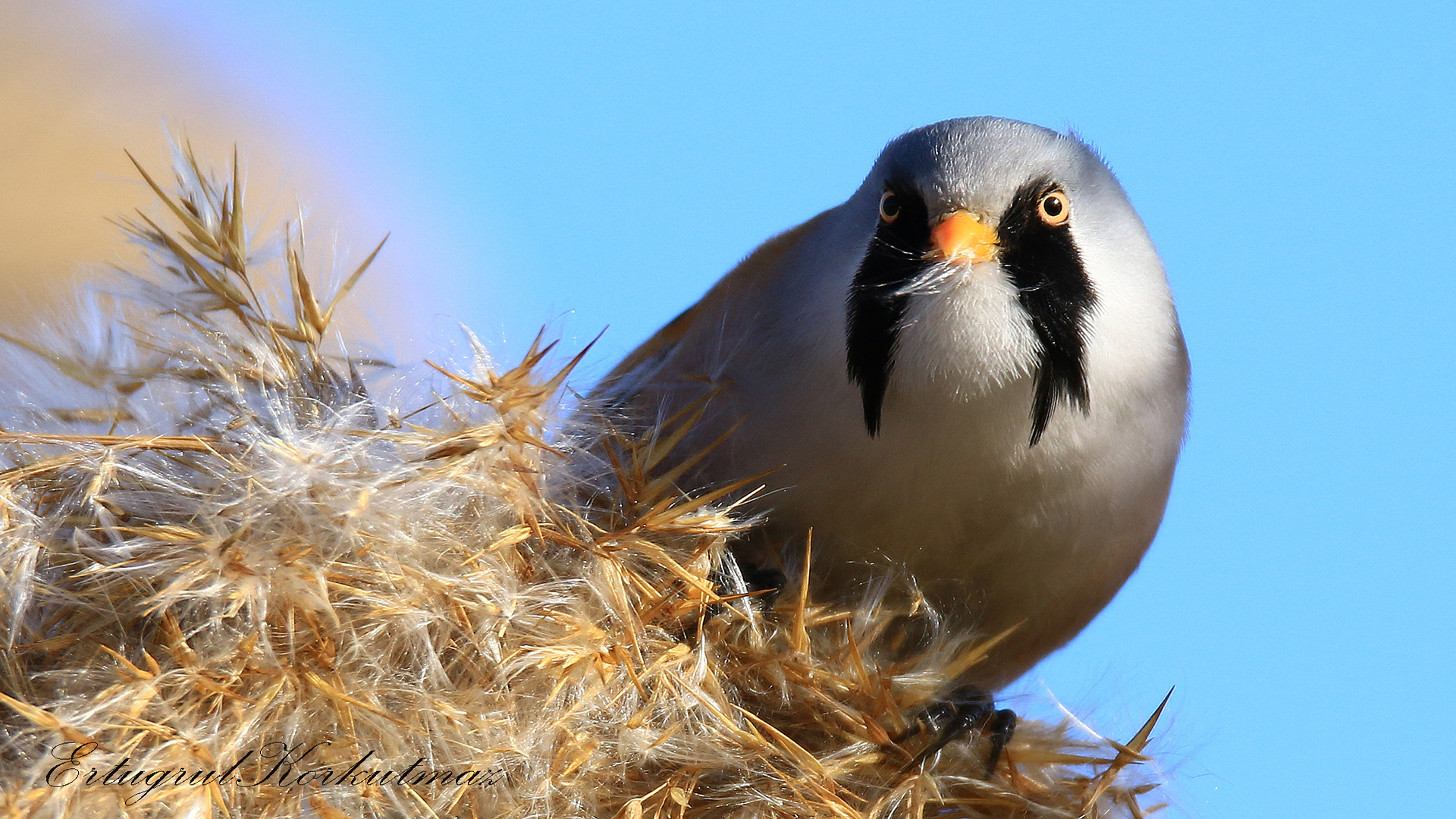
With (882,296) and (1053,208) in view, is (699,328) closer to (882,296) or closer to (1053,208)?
(882,296)

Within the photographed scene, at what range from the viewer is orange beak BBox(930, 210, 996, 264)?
1.67 metres

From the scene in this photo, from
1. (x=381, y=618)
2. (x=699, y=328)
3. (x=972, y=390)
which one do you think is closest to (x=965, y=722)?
(x=972, y=390)

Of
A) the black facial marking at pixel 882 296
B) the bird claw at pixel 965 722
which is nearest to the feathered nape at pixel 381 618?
the bird claw at pixel 965 722

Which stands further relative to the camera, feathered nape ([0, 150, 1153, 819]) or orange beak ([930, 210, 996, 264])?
orange beak ([930, 210, 996, 264])

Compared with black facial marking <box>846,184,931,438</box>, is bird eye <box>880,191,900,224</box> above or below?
above

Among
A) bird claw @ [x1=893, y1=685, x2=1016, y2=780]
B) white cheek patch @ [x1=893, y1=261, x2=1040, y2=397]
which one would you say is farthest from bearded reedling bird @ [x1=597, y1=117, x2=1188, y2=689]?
bird claw @ [x1=893, y1=685, x2=1016, y2=780]

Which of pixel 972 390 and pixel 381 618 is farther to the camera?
pixel 972 390

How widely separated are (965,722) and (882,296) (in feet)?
1.91

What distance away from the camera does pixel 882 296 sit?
67.8 inches

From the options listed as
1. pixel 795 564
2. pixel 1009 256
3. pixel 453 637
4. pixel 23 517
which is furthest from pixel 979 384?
pixel 23 517

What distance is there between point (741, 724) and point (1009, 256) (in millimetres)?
742

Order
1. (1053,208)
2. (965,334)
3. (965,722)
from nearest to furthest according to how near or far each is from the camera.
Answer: (965,722) → (965,334) → (1053,208)

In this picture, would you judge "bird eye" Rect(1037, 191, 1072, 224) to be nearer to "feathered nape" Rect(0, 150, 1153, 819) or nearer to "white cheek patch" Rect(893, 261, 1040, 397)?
"white cheek patch" Rect(893, 261, 1040, 397)

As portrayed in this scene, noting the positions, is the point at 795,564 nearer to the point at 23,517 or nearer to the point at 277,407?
the point at 277,407
